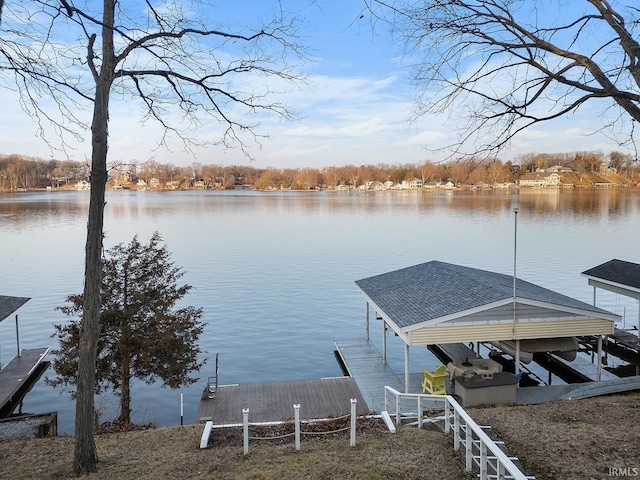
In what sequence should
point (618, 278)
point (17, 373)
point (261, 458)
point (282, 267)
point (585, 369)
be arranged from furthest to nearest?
point (282, 267)
point (618, 278)
point (17, 373)
point (585, 369)
point (261, 458)

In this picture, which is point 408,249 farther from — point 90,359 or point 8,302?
point 90,359

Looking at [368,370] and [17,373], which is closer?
[368,370]

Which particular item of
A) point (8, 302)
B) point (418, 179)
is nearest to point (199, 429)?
point (8, 302)

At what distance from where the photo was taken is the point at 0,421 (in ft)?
37.4

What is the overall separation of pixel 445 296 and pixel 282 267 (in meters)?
23.4

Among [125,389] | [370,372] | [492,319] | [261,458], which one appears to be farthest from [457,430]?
[125,389]

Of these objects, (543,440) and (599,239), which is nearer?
(543,440)

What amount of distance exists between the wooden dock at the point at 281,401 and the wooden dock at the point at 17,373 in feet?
20.5

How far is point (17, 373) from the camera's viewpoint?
52.7ft

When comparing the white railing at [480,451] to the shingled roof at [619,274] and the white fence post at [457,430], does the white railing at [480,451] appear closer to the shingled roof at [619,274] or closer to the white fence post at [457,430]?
the white fence post at [457,430]

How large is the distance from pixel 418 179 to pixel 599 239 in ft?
477

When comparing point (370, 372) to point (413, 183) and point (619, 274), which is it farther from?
point (413, 183)

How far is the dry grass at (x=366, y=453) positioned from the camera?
19.6ft

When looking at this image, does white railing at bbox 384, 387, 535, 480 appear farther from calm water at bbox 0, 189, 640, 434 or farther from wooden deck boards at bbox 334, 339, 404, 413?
calm water at bbox 0, 189, 640, 434
